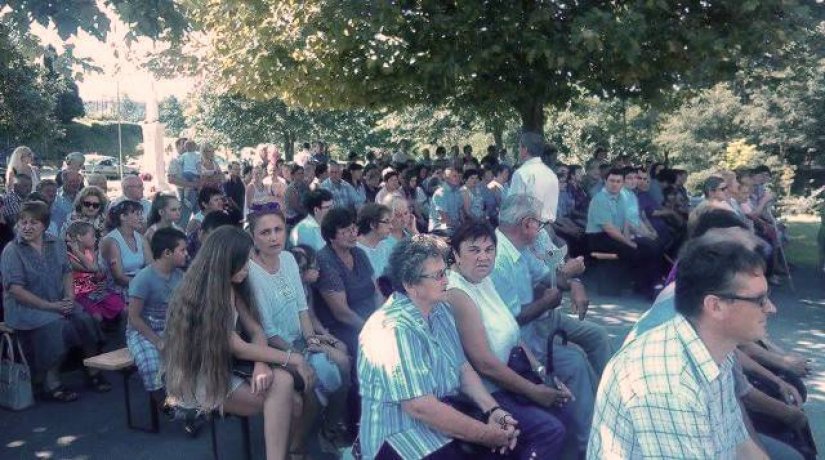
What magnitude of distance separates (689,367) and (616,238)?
6440mm

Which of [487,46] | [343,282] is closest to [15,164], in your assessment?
[343,282]

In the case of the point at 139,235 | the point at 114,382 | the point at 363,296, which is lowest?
the point at 114,382

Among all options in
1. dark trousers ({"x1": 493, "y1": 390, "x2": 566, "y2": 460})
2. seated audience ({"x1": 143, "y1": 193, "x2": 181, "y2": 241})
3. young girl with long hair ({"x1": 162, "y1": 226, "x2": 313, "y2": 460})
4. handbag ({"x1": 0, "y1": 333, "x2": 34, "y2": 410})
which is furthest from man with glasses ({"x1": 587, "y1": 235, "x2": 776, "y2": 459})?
seated audience ({"x1": 143, "y1": 193, "x2": 181, "y2": 241})

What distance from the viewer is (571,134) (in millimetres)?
33062

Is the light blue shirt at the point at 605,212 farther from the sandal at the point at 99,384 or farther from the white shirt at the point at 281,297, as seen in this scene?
the sandal at the point at 99,384

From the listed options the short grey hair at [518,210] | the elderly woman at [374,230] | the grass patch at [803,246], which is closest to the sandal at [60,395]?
the elderly woman at [374,230]

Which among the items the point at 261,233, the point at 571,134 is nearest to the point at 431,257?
the point at 261,233

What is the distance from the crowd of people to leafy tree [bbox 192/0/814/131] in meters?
2.10

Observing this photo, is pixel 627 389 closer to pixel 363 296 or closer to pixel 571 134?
pixel 363 296

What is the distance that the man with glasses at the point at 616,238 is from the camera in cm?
852

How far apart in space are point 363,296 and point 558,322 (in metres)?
1.42

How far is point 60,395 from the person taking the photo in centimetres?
548

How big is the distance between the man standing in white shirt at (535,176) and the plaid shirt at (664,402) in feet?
16.7

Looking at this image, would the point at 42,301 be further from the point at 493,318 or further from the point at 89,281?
the point at 493,318
